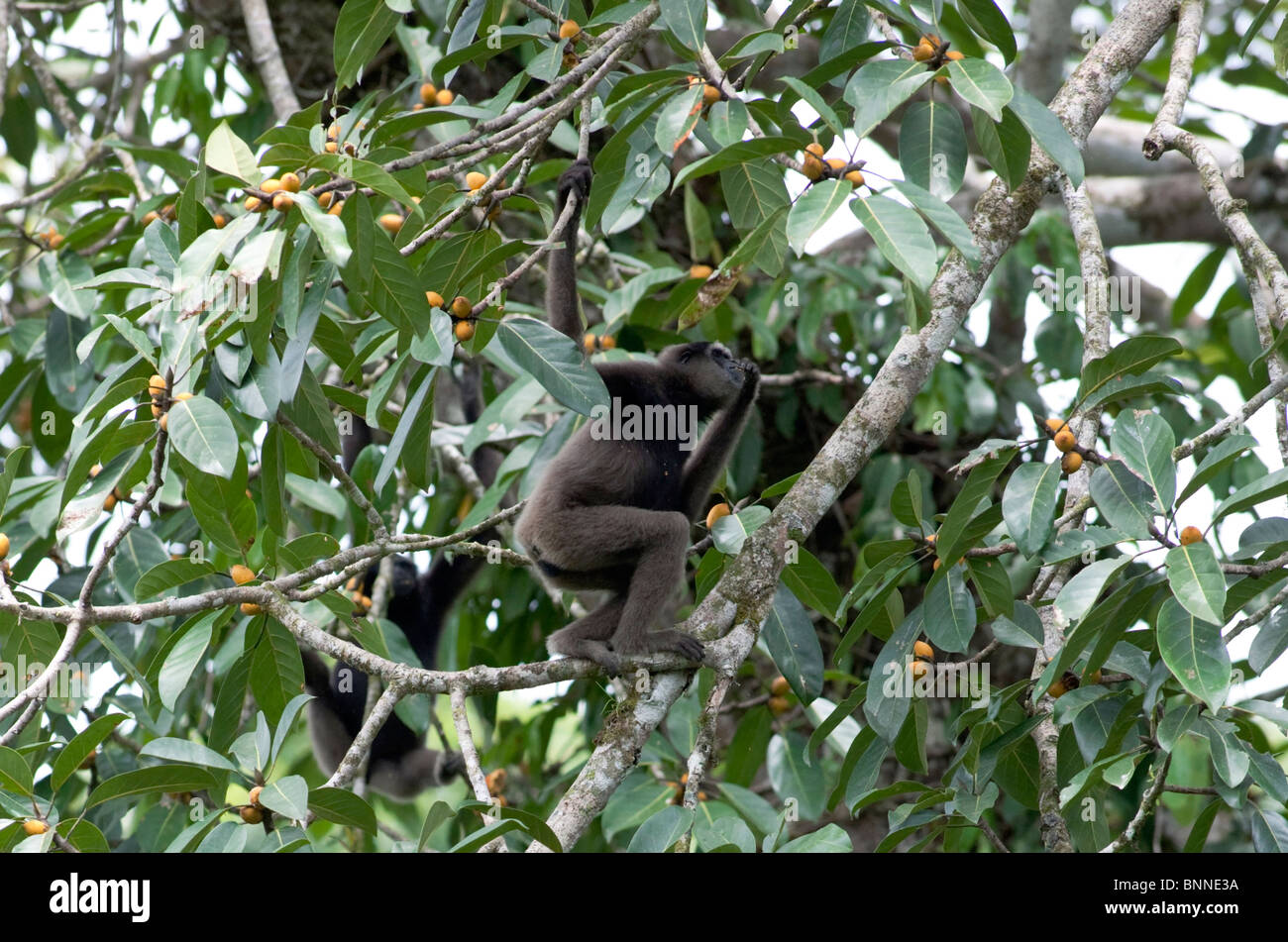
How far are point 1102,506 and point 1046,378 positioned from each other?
15.7 feet

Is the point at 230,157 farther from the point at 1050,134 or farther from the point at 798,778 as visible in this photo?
the point at 798,778

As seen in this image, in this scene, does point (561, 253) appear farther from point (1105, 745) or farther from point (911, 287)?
point (1105, 745)

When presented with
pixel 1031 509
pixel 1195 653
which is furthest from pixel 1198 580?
pixel 1031 509

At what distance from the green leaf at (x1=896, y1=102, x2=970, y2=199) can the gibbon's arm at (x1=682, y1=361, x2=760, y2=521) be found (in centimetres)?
137

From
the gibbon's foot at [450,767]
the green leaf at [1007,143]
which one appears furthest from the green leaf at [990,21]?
the gibbon's foot at [450,767]

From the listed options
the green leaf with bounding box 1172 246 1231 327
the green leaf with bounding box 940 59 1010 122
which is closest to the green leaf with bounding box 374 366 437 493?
the green leaf with bounding box 940 59 1010 122

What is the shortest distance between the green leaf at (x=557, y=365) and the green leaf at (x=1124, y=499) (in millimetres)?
1371

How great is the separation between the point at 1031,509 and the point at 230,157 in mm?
2246

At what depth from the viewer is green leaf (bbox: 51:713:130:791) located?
3184mm

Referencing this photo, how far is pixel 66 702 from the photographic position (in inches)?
160

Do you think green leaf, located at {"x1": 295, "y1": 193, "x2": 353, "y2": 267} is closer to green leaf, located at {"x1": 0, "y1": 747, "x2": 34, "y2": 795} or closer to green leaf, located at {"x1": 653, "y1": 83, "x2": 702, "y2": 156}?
green leaf, located at {"x1": 653, "y1": 83, "x2": 702, "y2": 156}

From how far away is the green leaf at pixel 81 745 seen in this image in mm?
3184

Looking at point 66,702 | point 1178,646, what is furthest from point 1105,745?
point 66,702

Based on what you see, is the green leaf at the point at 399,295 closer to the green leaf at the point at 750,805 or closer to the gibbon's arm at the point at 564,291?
the gibbon's arm at the point at 564,291
